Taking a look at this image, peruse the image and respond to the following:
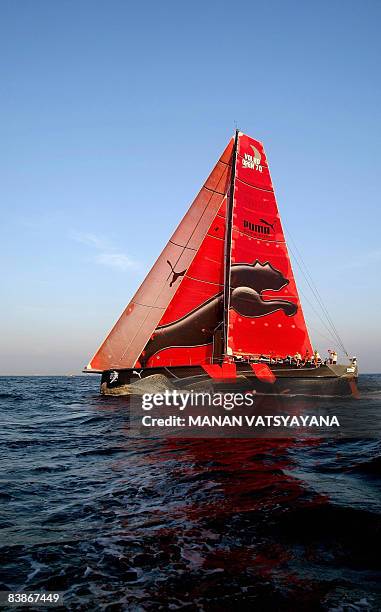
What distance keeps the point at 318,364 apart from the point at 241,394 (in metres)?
5.39

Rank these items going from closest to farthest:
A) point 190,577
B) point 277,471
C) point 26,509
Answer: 1. point 190,577
2. point 26,509
3. point 277,471

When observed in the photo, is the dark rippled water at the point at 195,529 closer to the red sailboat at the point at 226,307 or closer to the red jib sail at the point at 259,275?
the red sailboat at the point at 226,307

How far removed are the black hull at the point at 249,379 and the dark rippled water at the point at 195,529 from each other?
13.2 m

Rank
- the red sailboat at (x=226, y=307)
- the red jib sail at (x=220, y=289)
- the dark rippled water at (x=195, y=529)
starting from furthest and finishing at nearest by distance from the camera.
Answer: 1. the red jib sail at (x=220, y=289)
2. the red sailboat at (x=226, y=307)
3. the dark rippled water at (x=195, y=529)

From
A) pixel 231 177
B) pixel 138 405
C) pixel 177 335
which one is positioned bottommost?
pixel 138 405

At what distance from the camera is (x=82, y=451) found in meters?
11.8

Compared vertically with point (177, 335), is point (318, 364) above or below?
below

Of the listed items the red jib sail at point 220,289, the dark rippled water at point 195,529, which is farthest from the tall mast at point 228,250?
the dark rippled water at point 195,529

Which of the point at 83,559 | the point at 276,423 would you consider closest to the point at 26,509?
the point at 83,559

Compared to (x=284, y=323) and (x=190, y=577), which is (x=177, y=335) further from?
(x=190, y=577)

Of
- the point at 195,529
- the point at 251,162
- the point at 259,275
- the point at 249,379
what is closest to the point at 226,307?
the point at 259,275

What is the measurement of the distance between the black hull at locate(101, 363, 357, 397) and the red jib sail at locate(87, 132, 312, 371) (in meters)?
1.11

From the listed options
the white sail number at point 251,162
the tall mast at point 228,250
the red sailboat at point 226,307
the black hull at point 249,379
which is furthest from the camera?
the white sail number at point 251,162

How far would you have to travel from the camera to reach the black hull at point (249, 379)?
80.7ft
